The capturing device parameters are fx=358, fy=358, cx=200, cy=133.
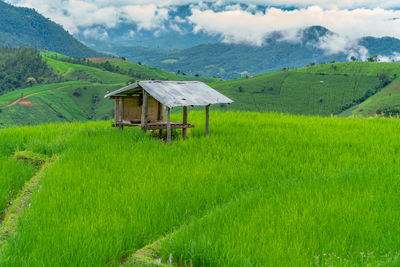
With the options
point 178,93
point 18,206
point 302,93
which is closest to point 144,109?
point 178,93

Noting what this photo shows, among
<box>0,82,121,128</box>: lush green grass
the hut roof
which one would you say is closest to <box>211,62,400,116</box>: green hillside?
<box>0,82,121,128</box>: lush green grass

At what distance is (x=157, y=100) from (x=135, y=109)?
2.02m

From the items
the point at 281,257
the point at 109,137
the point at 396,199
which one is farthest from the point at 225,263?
the point at 109,137

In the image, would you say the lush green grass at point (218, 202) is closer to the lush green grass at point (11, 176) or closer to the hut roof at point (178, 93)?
the lush green grass at point (11, 176)

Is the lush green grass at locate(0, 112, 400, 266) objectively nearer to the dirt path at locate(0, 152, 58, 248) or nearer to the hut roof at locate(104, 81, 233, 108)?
the dirt path at locate(0, 152, 58, 248)

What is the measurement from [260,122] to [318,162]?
23.4ft

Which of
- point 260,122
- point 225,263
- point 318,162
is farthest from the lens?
point 260,122

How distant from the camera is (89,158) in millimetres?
10398

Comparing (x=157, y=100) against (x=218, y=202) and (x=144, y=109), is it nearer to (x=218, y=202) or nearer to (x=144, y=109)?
(x=144, y=109)

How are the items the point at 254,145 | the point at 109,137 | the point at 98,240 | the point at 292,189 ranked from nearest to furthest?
1. the point at 98,240
2. the point at 292,189
3. the point at 254,145
4. the point at 109,137

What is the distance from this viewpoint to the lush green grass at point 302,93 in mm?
177625

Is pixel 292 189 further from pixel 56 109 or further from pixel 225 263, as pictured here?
pixel 56 109

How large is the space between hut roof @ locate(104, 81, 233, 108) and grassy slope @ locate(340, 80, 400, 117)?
151651 mm

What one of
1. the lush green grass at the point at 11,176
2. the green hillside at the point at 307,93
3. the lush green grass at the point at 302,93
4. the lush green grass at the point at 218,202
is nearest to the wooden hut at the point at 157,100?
the lush green grass at the point at 218,202
